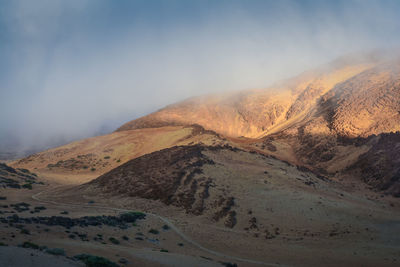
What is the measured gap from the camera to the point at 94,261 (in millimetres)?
9961

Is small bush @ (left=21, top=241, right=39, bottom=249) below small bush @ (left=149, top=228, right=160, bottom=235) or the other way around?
the other way around

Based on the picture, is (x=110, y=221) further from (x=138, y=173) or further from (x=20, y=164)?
(x=20, y=164)

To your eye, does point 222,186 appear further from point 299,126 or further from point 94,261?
point 299,126

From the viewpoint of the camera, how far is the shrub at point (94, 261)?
9.85m

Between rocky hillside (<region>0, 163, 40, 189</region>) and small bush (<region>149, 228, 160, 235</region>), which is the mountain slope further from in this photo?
small bush (<region>149, 228, 160, 235</region>)

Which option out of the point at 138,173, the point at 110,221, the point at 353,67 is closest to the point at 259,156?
the point at 138,173

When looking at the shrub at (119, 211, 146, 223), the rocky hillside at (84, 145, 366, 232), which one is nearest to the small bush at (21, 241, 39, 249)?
the shrub at (119, 211, 146, 223)

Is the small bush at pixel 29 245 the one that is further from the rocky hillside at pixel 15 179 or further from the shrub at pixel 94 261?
the rocky hillside at pixel 15 179

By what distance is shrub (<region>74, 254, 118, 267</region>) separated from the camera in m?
9.85

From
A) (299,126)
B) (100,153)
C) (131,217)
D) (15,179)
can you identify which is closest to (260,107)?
(299,126)

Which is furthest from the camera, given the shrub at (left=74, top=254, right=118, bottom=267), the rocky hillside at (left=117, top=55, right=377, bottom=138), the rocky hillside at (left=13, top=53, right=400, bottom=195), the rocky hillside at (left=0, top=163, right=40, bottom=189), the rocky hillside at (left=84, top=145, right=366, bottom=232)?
the rocky hillside at (left=117, top=55, right=377, bottom=138)

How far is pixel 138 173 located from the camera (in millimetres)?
30359

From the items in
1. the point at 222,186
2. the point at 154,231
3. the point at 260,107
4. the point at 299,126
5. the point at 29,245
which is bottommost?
the point at 154,231

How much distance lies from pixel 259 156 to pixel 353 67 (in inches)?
1907
